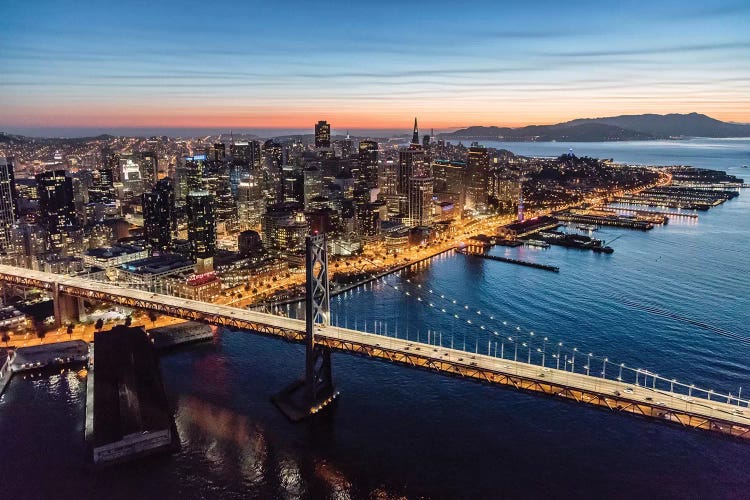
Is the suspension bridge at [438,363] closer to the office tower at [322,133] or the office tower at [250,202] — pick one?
the office tower at [250,202]

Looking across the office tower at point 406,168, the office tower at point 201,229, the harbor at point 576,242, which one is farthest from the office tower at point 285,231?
the office tower at point 406,168

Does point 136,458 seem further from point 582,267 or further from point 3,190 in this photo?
point 3,190

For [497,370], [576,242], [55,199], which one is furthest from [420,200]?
[497,370]

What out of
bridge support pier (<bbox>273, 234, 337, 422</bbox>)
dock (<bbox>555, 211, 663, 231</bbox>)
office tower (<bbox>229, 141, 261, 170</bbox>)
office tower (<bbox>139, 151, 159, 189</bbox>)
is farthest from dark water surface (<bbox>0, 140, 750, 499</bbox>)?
office tower (<bbox>229, 141, 261, 170</bbox>)

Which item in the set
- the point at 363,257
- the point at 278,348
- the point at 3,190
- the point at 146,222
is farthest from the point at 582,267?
the point at 3,190

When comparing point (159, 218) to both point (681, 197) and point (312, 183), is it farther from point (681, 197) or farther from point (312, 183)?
point (681, 197)
